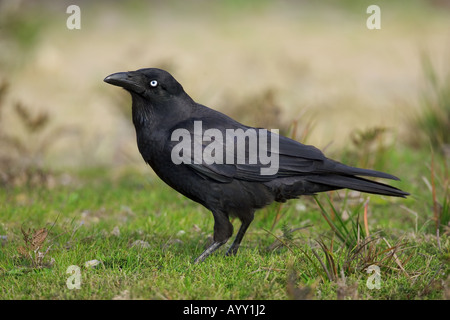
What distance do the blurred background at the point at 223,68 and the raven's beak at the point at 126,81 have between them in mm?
1993

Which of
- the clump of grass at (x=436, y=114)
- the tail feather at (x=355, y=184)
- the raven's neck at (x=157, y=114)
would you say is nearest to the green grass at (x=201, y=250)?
the tail feather at (x=355, y=184)

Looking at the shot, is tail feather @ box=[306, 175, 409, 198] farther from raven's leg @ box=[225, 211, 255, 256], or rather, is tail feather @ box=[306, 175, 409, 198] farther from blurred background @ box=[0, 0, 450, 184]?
blurred background @ box=[0, 0, 450, 184]

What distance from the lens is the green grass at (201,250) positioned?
3.45 m

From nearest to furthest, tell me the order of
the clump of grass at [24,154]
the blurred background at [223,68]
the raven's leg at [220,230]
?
the raven's leg at [220,230] → the clump of grass at [24,154] → the blurred background at [223,68]

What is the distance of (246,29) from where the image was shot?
1402cm

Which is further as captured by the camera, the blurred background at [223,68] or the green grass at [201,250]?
the blurred background at [223,68]

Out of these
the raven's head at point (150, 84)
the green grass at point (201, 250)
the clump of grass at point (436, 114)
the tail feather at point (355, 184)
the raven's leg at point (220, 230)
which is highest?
the raven's head at point (150, 84)

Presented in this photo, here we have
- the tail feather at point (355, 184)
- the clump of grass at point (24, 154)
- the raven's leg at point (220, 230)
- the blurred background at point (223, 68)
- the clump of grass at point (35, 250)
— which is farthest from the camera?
the blurred background at point (223, 68)

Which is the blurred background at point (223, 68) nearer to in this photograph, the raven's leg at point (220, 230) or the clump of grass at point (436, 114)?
the clump of grass at point (436, 114)

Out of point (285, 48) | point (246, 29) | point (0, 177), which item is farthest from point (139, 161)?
point (246, 29)

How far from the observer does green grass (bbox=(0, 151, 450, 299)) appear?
136 inches

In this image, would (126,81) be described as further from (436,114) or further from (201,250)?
(436,114)

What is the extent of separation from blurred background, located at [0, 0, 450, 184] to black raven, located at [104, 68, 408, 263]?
1.64 meters

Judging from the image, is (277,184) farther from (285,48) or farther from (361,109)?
(285,48)
